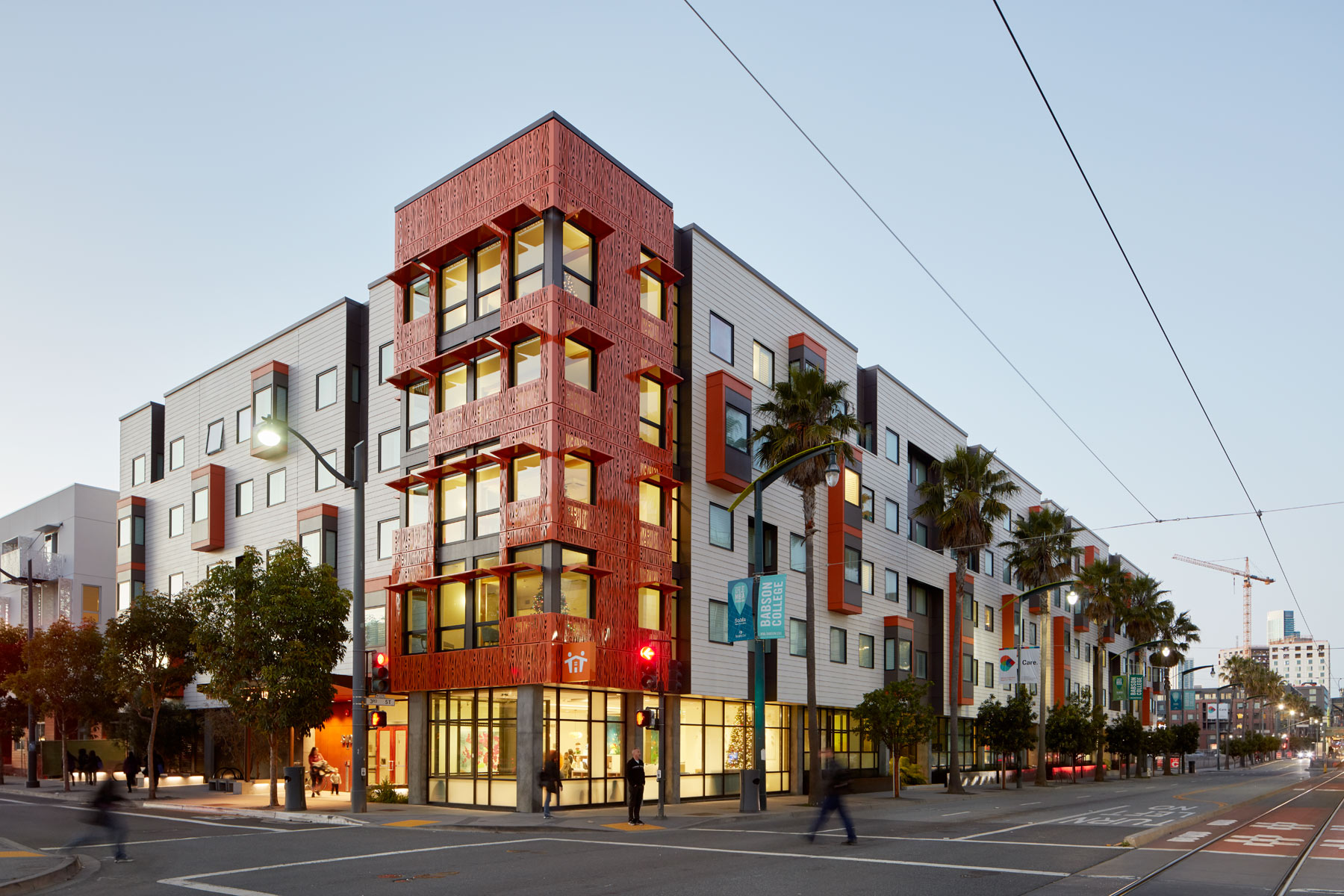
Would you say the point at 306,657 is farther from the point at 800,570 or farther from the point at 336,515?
the point at 800,570

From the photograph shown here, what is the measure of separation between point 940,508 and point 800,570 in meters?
10.6

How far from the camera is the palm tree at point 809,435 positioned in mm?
37156

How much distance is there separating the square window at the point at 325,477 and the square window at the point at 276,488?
91.9 inches

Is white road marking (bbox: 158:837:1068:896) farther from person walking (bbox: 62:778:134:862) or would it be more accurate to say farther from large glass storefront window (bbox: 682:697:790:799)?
large glass storefront window (bbox: 682:697:790:799)

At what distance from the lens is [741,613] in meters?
29.1

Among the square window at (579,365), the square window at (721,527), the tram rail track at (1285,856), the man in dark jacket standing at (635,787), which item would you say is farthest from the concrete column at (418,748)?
the tram rail track at (1285,856)

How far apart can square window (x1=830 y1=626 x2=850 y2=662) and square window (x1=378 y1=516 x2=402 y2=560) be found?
59.5 feet

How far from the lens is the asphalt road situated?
15.3 metres

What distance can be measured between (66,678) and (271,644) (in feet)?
54.5

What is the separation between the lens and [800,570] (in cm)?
4319

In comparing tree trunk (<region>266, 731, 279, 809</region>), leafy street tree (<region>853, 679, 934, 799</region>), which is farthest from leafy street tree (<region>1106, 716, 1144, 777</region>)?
tree trunk (<region>266, 731, 279, 809</region>)

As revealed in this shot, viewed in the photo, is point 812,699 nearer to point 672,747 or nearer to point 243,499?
point 672,747

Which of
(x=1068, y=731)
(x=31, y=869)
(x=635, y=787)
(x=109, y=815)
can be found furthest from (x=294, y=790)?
(x=1068, y=731)

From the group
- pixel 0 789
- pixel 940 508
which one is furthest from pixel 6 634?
pixel 940 508
